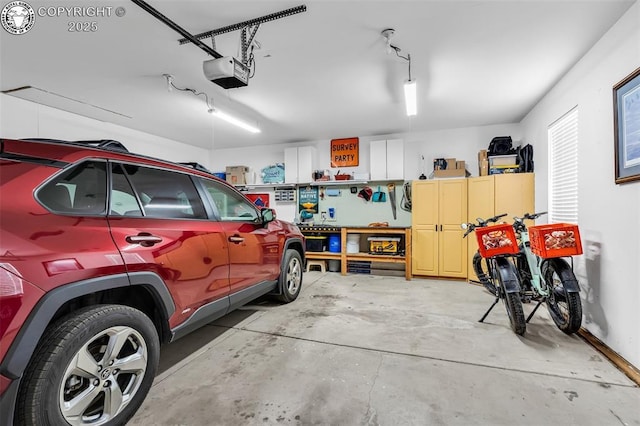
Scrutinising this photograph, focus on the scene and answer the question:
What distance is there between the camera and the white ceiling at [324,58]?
2344 millimetres

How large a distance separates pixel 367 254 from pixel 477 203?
7.32 feet

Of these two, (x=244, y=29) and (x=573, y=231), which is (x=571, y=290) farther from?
(x=244, y=29)

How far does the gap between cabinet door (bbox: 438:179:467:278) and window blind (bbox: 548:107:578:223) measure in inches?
54.6

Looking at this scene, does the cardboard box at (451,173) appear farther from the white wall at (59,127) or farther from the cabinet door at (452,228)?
the white wall at (59,127)

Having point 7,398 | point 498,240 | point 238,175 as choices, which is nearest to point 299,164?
point 238,175

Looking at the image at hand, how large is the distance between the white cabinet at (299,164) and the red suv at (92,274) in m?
4.25

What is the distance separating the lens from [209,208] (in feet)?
7.75

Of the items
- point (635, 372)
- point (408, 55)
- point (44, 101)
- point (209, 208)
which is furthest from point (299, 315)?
point (44, 101)

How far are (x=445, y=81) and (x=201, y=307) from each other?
381cm

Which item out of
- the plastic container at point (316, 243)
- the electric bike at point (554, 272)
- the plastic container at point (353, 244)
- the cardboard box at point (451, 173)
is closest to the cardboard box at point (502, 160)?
the cardboard box at point (451, 173)

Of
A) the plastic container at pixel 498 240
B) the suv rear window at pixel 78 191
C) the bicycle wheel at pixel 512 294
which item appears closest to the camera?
the suv rear window at pixel 78 191

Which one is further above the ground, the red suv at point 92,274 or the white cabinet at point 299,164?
the white cabinet at point 299,164

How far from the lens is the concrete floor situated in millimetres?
1663

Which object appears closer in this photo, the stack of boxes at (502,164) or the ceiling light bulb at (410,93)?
the ceiling light bulb at (410,93)
